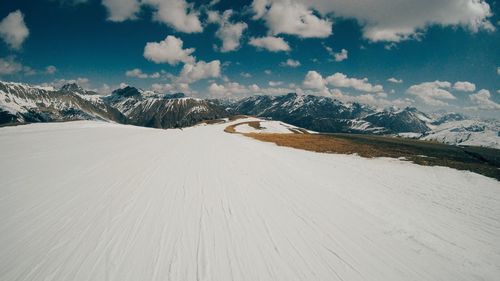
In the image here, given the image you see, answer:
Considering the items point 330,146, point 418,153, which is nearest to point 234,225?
point 330,146

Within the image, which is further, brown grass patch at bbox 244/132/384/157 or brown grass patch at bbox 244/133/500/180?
brown grass patch at bbox 244/132/384/157

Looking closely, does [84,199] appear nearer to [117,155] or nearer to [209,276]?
[209,276]

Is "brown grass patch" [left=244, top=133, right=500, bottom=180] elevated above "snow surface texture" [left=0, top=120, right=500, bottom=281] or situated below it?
above

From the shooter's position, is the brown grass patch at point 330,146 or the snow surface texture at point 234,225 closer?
the snow surface texture at point 234,225

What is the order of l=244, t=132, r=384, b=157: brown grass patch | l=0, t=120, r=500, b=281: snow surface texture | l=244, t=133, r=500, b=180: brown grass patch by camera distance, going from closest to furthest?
l=0, t=120, r=500, b=281: snow surface texture < l=244, t=133, r=500, b=180: brown grass patch < l=244, t=132, r=384, b=157: brown grass patch

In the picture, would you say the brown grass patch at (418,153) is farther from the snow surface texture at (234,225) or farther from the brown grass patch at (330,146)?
the snow surface texture at (234,225)

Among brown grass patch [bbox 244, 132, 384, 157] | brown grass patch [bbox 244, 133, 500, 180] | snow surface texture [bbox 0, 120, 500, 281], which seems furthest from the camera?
brown grass patch [bbox 244, 132, 384, 157]

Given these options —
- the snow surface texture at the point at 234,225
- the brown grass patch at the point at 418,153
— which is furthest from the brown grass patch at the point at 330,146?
the snow surface texture at the point at 234,225

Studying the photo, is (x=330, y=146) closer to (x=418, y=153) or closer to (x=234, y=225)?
(x=418, y=153)

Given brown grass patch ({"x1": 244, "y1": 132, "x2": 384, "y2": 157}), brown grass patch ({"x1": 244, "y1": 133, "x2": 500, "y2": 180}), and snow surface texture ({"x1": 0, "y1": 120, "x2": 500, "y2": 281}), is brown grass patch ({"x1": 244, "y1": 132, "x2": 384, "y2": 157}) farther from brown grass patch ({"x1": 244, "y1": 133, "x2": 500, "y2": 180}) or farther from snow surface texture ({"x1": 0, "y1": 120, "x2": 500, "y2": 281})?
snow surface texture ({"x1": 0, "y1": 120, "x2": 500, "y2": 281})

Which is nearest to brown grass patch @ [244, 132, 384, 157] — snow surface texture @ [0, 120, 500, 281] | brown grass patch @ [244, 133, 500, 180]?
brown grass patch @ [244, 133, 500, 180]
